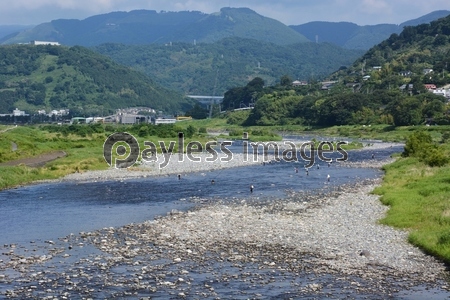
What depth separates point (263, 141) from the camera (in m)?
91.4

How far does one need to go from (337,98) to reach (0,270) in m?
96.6

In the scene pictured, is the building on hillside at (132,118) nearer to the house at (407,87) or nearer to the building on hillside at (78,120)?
the building on hillside at (78,120)

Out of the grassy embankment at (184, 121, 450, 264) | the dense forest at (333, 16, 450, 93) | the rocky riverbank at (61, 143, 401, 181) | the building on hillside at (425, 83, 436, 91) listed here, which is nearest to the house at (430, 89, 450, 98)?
the building on hillside at (425, 83, 436, 91)

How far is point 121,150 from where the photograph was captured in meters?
66.2

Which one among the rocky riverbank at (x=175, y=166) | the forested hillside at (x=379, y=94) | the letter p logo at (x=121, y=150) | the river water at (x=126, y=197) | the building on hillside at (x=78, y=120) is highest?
the forested hillside at (x=379, y=94)

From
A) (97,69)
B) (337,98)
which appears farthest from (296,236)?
(97,69)

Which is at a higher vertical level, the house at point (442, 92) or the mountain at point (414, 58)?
the mountain at point (414, 58)

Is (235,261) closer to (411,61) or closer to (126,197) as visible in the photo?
(126,197)

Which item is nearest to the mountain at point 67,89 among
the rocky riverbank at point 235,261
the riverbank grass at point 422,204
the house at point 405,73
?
the house at point 405,73

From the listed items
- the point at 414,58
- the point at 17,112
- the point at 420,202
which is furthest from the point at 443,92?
the point at 420,202

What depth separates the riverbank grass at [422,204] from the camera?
2333 centimetres

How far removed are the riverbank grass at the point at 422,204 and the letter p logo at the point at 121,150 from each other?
23305mm

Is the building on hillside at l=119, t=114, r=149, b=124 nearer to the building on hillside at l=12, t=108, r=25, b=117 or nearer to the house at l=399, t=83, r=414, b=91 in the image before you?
the building on hillside at l=12, t=108, r=25, b=117

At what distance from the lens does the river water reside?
26734 mm
